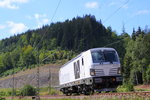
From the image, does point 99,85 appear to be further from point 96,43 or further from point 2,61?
point 2,61

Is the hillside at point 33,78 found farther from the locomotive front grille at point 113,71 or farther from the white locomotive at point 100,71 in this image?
the locomotive front grille at point 113,71

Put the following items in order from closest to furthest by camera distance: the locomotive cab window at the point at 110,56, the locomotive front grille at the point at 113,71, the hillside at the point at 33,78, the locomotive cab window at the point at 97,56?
the locomotive front grille at the point at 113,71
the locomotive cab window at the point at 97,56
the locomotive cab window at the point at 110,56
the hillside at the point at 33,78

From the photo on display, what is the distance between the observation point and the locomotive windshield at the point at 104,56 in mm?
22594

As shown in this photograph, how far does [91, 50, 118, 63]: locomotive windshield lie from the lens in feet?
74.1

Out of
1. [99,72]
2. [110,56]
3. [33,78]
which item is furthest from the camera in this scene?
[33,78]

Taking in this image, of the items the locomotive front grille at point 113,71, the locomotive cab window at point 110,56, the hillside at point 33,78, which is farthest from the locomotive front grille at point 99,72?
the hillside at point 33,78

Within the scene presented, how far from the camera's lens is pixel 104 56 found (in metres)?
22.8

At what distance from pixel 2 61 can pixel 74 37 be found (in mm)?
50066

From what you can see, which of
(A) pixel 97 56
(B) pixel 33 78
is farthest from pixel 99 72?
(B) pixel 33 78

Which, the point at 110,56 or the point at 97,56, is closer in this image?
the point at 97,56

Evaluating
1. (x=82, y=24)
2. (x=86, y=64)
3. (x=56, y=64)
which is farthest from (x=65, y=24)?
(x=86, y=64)

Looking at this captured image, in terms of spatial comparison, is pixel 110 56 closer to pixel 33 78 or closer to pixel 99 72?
pixel 99 72

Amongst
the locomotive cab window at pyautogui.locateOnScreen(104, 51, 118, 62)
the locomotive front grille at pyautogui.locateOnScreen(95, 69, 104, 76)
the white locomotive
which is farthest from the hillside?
the locomotive front grille at pyautogui.locateOnScreen(95, 69, 104, 76)

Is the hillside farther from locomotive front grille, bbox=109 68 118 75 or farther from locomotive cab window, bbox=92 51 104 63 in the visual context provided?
locomotive front grille, bbox=109 68 118 75
